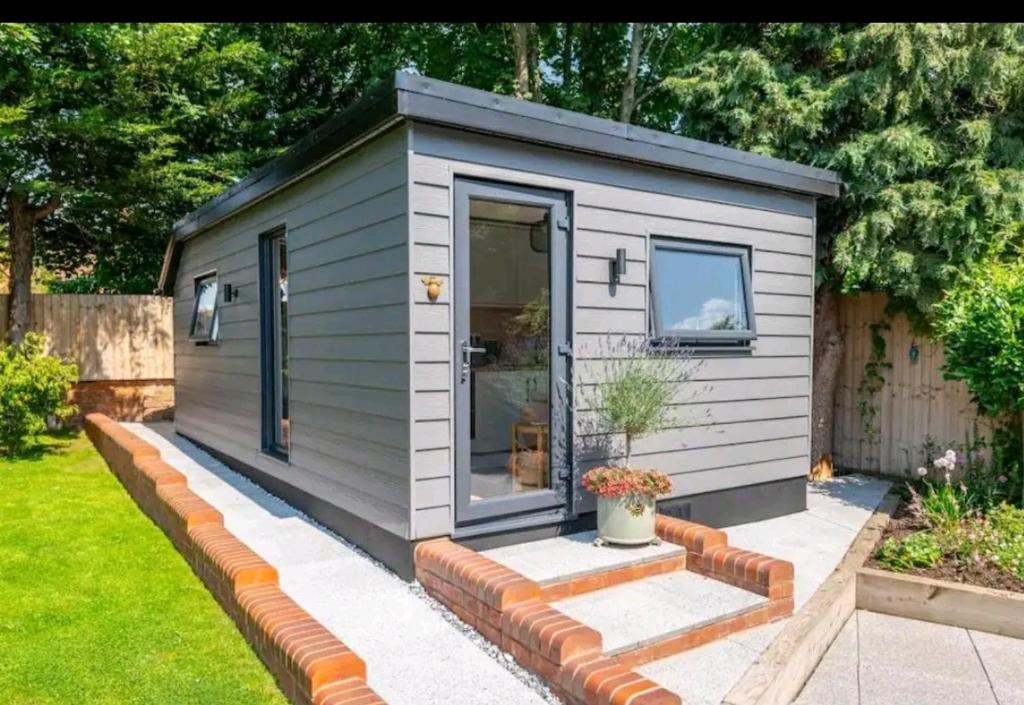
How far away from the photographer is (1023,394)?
4.82 metres

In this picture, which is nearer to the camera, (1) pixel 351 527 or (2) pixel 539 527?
(2) pixel 539 527

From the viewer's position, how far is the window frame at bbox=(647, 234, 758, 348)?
4.61 meters

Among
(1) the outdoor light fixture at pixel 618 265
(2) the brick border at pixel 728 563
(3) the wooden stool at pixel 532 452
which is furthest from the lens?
(3) the wooden stool at pixel 532 452

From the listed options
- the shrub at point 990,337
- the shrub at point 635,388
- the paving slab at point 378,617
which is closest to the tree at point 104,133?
the paving slab at point 378,617

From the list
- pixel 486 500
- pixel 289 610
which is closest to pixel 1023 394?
pixel 486 500

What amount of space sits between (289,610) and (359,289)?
1896 millimetres

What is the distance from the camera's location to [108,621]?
334cm

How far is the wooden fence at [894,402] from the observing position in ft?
20.5

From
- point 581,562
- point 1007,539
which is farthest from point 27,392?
point 1007,539

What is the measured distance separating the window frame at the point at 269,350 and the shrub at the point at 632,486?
9.77ft

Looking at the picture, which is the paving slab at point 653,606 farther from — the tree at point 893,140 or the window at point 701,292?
the tree at point 893,140

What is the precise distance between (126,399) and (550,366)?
8388 millimetres

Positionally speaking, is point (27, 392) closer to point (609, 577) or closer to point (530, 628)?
point (609, 577)

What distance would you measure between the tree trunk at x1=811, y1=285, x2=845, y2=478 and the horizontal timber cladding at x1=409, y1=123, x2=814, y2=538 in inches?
52.4
